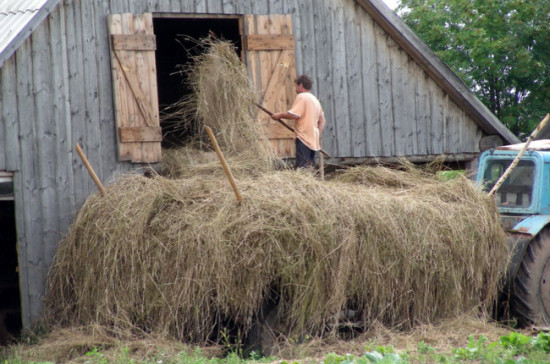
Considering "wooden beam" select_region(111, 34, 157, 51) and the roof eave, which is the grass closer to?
"wooden beam" select_region(111, 34, 157, 51)

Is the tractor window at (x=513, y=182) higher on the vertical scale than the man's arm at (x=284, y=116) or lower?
lower

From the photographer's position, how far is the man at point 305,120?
379 inches

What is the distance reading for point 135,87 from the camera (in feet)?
30.8

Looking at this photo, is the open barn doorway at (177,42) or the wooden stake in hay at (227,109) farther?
the open barn doorway at (177,42)

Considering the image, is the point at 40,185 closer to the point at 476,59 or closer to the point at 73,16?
the point at 73,16

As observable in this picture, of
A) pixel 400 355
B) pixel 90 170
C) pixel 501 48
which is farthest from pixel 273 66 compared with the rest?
pixel 501 48

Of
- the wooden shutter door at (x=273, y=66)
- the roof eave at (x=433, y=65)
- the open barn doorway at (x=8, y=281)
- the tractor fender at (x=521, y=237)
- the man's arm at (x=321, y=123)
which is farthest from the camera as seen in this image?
the open barn doorway at (x=8, y=281)

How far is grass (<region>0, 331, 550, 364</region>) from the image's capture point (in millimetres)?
6664

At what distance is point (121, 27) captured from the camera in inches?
367

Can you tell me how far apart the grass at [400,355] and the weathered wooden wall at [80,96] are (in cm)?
188

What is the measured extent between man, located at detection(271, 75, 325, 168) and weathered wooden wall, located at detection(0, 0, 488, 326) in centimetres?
92

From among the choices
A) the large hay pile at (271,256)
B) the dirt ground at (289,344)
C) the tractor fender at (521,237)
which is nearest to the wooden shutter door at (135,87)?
the large hay pile at (271,256)

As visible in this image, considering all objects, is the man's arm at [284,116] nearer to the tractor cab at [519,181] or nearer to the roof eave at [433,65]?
the roof eave at [433,65]

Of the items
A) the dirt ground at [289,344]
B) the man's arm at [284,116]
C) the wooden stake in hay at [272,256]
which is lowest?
the dirt ground at [289,344]
